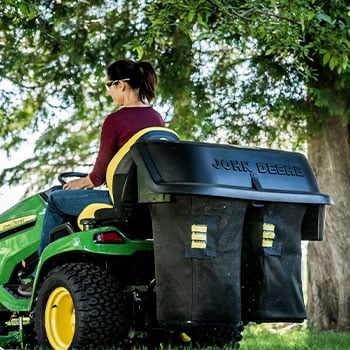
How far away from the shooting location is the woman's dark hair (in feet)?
20.8

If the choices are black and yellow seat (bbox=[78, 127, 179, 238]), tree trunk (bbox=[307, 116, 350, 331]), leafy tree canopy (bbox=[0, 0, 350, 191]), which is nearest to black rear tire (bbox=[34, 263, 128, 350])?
black and yellow seat (bbox=[78, 127, 179, 238])

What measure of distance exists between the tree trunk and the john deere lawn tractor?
4.77m

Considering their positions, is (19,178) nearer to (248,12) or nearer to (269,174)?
(248,12)

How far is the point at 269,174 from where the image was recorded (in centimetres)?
586

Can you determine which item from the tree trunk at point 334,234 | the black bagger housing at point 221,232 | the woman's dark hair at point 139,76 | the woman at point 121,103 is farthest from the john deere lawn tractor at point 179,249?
the tree trunk at point 334,234

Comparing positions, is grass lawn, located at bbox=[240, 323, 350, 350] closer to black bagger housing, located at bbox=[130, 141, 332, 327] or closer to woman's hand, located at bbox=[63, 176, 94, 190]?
black bagger housing, located at bbox=[130, 141, 332, 327]

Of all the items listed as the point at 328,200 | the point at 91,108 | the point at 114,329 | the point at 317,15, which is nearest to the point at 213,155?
the point at 328,200

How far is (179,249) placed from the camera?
5453 mm

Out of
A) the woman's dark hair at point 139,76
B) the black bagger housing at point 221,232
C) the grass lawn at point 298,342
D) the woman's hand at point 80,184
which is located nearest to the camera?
the black bagger housing at point 221,232

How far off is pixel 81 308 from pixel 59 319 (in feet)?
1.28

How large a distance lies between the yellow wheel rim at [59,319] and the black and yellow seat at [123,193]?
49 centimetres

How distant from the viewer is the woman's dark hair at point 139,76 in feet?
20.8

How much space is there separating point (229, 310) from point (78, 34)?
21.1 ft

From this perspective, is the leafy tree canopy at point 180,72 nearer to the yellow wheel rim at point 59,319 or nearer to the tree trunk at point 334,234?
the tree trunk at point 334,234
